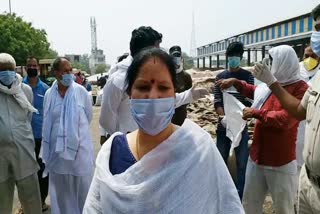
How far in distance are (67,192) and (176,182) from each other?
8.84ft

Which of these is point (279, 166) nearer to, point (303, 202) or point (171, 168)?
point (303, 202)

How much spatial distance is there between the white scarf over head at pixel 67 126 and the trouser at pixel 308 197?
7.35ft

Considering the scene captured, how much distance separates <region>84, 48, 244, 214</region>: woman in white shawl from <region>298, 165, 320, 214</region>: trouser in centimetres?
108

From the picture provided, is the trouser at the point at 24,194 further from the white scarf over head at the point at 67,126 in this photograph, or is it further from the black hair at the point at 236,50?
the black hair at the point at 236,50

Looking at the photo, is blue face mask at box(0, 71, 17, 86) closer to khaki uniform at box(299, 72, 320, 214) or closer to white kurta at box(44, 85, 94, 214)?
white kurta at box(44, 85, 94, 214)

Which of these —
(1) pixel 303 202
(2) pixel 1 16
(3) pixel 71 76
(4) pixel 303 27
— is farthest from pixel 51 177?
(2) pixel 1 16

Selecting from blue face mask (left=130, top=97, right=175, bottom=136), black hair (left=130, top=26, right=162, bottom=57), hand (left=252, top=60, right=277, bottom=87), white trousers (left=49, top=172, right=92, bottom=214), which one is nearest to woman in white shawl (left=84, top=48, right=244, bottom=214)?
blue face mask (left=130, top=97, right=175, bottom=136)

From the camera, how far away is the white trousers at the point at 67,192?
4.07 m

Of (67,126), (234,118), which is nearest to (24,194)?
(67,126)

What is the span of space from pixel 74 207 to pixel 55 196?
234 mm

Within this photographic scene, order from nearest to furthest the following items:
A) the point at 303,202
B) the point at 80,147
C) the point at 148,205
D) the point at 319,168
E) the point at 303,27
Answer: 1. the point at 148,205
2. the point at 319,168
3. the point at 303,202
4. the point at 80,147
5. the point at 303,27

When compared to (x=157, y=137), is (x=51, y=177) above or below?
below

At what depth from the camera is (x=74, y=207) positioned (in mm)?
4113

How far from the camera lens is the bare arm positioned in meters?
A: 2.87
